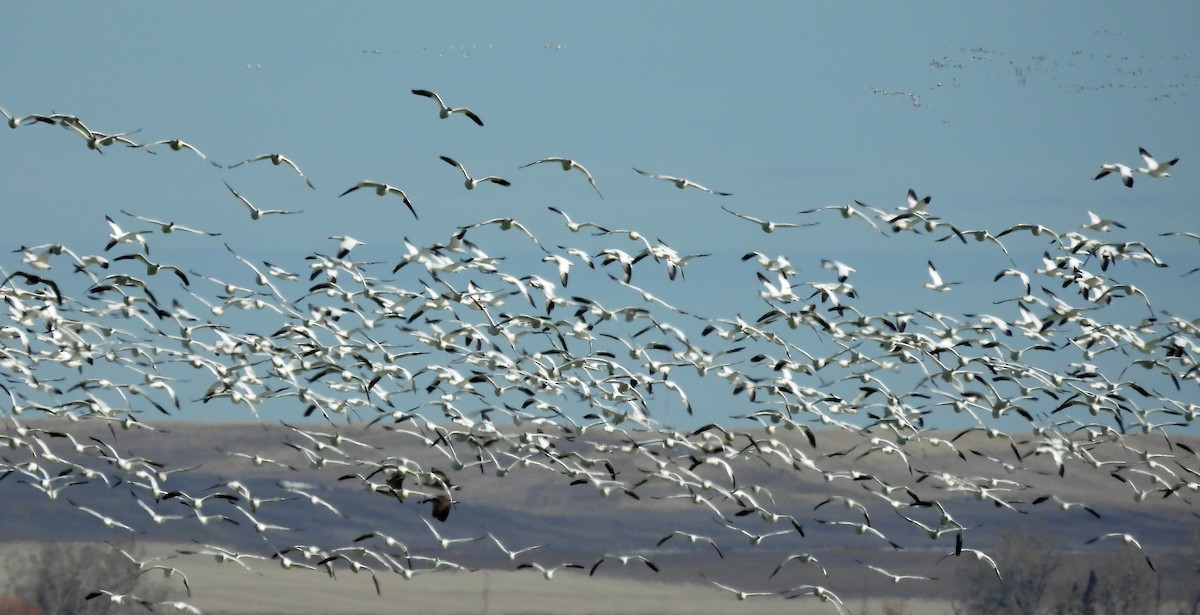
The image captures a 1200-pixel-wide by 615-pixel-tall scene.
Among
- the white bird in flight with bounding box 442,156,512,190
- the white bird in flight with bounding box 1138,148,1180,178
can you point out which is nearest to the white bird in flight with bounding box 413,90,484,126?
the white bird in flight with bounding box 442,156,512,190

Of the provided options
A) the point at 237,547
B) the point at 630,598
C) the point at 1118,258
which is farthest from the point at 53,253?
the point at 237,547

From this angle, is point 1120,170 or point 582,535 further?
point 582,535

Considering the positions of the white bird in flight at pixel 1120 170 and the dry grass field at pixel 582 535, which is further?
the dry grass field at pixel 582 535

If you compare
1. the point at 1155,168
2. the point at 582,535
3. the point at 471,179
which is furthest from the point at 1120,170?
the point at 582,535

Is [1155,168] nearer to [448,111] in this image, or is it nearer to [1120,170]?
[1120,170]

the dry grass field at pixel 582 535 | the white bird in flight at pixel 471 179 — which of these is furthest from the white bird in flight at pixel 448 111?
the dry grass field at pixel 582 535

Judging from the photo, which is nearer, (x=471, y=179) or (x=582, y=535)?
(x=471, y=179)

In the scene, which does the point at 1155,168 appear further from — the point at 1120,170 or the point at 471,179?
the point at 471,179

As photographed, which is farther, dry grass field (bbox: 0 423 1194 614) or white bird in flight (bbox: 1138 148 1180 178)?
dry grass field (bbox: 0 423 1194 614)

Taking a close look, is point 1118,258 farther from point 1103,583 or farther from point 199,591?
point 199,591

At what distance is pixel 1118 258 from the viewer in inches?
1489

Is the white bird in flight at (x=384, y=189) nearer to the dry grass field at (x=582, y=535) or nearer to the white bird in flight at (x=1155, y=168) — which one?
the white bird in flight at (x=1155, y=168)

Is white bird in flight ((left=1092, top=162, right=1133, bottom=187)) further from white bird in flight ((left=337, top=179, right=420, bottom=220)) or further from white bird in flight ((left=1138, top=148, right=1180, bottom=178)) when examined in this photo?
white bird in flight ((left=337, top=179, right=420, bottom=220))

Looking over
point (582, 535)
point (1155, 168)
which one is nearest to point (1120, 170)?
point (1155, 168)
